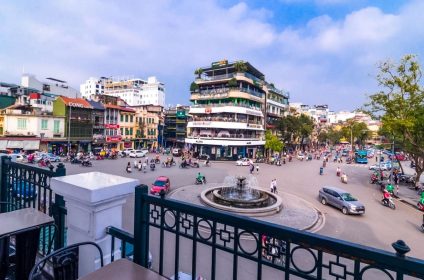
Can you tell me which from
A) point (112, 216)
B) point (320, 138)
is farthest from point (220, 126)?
point (320, 138)

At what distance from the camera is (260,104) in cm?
5150

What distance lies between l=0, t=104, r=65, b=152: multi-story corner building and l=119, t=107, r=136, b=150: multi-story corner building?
12073 mm

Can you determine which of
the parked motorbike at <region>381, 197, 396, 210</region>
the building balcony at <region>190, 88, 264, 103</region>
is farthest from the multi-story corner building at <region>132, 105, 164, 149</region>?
the parked motorbike at <region>381, 197, 396, 210</region>

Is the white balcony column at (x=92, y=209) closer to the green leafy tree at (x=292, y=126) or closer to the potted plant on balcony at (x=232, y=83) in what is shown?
the potted plant on balcony at (x=232, y=83)

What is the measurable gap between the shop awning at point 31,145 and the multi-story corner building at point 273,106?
42.6 metres

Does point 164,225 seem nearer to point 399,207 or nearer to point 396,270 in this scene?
point 396,270

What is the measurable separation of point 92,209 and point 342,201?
16.4 meters

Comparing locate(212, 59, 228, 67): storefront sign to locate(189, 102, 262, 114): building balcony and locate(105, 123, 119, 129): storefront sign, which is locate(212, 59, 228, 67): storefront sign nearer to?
locate(189, 102, 262, 114): building balcony

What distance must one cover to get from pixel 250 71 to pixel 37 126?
37.4 meters

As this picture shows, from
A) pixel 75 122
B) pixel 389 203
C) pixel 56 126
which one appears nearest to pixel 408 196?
pixel 389 203

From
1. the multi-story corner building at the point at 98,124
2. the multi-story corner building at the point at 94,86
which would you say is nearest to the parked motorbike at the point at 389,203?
the multi-story corner building at the point at 98,124

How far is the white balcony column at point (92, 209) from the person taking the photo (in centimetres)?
273

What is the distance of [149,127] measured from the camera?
57.5 meters

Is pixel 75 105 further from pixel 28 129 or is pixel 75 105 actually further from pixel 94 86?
pixel 94 86
